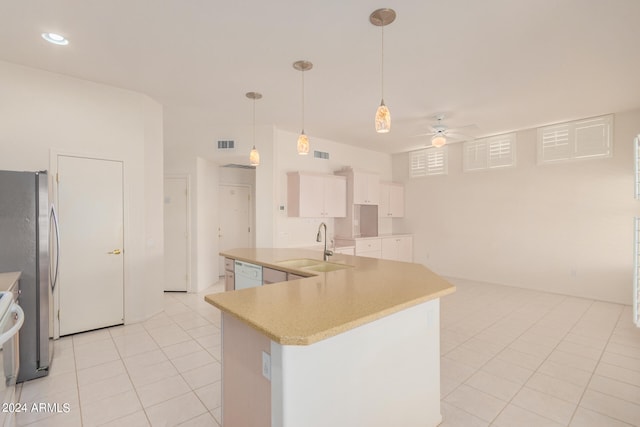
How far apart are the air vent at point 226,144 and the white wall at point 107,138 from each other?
3.67ft

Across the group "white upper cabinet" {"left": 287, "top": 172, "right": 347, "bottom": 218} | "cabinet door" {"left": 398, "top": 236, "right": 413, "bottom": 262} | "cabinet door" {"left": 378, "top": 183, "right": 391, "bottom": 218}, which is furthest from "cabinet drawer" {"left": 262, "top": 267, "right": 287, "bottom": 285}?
"cabinet door" {"left": 398, "top": 236, "right": 413, "bottom": 262}

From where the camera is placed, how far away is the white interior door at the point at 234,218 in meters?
6.38

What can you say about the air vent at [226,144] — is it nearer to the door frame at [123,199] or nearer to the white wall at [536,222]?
the door frame at [123,199]

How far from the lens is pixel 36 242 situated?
2.48 m

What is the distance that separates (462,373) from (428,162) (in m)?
5.15

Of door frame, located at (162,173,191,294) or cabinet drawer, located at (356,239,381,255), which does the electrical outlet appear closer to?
door frame, located at (162,173,191,294)

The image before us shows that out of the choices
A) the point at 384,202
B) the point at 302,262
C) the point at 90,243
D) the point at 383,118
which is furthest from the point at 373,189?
the point at 90,243

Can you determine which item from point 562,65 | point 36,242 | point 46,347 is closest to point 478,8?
point 562,65

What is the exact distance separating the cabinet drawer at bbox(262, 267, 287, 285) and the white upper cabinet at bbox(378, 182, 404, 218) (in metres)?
4.28

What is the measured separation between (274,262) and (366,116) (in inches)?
114

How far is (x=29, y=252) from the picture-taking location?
8.05ft

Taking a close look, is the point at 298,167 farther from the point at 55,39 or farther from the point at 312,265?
the point at 55,39

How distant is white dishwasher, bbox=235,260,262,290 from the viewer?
3.01 meters

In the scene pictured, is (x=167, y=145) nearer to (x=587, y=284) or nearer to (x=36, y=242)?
(x=36, y=242)
